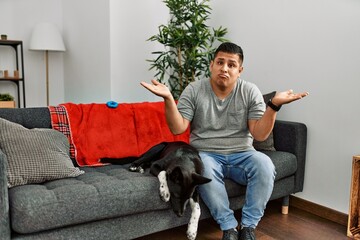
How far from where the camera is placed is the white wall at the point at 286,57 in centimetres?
239

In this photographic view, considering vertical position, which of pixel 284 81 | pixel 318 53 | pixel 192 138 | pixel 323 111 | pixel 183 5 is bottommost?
pixel 192 138

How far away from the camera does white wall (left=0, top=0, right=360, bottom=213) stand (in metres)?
2.39

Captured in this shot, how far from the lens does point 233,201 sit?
2139mm

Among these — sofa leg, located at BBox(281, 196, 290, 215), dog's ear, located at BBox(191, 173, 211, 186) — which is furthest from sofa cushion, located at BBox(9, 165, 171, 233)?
sofa leg, located at BBox(281, 196, 290, 215)

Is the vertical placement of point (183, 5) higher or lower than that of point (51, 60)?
higher

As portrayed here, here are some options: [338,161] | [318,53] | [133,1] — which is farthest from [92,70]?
[338,161]

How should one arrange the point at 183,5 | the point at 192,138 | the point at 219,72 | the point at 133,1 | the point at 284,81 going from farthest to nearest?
the point at 133,1 < the point at 183,5 < the point at 284,81 < the point at 192,138 < the point at 219,72

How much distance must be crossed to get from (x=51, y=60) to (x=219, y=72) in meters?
3.73

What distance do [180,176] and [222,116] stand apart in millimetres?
568

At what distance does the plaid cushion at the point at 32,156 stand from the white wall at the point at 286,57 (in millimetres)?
1725

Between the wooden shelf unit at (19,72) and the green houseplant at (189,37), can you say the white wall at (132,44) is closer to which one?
the green houseplant at (189,37)

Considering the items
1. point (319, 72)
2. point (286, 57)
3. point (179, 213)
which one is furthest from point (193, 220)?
point (286, 57)

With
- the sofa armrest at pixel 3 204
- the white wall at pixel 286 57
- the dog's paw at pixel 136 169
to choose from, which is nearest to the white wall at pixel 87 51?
the white wall at pixel 286 57

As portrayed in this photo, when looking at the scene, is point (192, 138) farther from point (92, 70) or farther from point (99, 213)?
point (92, 70)
